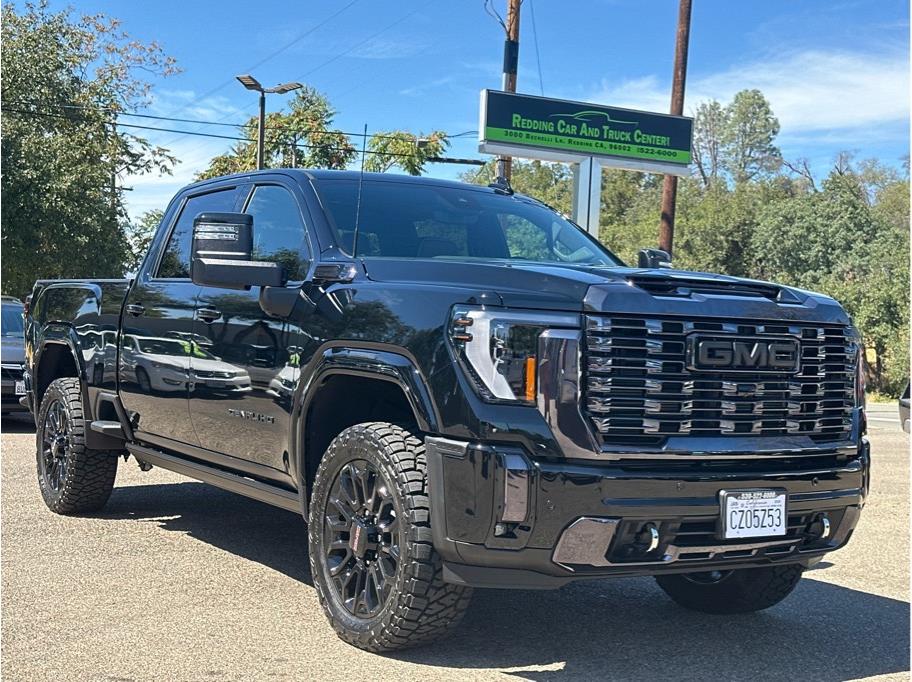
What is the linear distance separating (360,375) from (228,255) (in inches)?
38.4

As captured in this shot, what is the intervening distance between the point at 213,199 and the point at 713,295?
324 cm

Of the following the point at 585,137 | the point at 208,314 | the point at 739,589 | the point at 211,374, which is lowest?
the point at 739,589

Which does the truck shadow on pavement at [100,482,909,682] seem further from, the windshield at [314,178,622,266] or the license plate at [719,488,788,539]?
the windshield at [314,178,622,266]

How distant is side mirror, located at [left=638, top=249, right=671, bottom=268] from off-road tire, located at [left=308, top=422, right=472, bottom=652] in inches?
78.4

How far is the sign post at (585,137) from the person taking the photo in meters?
18.9

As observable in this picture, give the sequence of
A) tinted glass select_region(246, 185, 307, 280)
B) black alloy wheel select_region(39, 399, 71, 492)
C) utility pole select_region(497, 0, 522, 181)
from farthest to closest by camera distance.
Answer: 1. utility pole select_region(497, 0, 522, 181)
2. black alloy wheel select_region(39, 399, 71, 492)
3. tinted glass select_region(246, 185, 307, 280)

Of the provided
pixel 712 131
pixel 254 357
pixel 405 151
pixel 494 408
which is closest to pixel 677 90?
pixel 405 151

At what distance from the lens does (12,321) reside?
13961mm

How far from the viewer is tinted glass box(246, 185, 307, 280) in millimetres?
5336

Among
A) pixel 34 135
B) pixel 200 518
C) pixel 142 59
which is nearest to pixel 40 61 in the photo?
pixel 34 135

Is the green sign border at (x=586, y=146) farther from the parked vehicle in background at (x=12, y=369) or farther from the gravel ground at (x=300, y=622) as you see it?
the gravel ground at (x=300, y=622)

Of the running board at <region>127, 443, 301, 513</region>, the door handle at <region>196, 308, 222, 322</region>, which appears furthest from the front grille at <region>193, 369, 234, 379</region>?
the running board at <region>127, 443, 301, 513</region>

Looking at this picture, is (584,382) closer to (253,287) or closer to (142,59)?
(253,287)

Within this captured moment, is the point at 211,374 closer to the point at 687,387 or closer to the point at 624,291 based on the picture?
the point at 624,291
